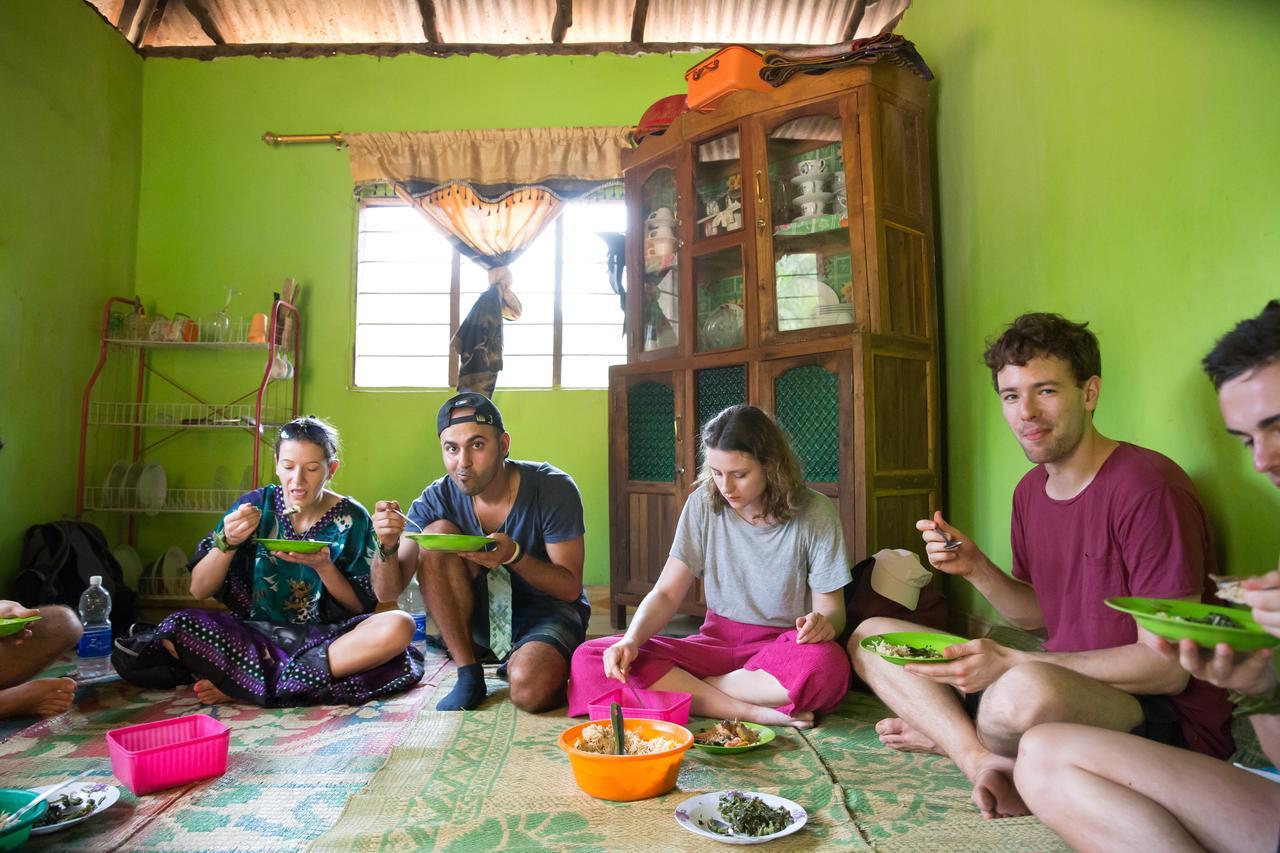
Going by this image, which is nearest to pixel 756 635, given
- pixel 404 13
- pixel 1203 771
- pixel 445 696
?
pixel 445 696

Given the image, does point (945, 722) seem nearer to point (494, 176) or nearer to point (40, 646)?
point (40, 646)

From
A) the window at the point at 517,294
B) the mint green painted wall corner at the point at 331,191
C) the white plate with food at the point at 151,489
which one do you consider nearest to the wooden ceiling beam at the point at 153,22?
the mint green painted wall corner at the point at 331,191

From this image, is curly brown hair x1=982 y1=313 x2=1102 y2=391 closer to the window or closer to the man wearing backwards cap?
the man wearing backwards cap

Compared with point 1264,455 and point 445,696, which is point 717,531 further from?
point 1264,455

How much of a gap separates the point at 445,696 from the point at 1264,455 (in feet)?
7.47

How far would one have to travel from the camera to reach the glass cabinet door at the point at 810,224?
11.2 ft

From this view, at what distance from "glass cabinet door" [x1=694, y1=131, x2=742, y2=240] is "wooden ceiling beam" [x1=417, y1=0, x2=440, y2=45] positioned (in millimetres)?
1977

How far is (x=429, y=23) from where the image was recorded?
4789 mm

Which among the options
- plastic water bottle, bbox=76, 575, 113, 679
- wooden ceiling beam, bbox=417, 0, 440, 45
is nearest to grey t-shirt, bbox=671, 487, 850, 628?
plastic water bottle, bbox=76, 575, 113, 679

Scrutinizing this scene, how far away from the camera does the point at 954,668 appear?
162cm

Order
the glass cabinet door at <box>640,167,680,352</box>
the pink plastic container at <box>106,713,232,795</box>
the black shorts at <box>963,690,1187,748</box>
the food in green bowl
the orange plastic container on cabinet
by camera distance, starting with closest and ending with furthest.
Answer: the food in green bowl
the black shorts at <box>963,690,1187,748</box>
the pink plastic container at <box>106,713,232,795</box>
the orange plastic container on cabinet
the glass cabinet door at <box>640,167,680,352</box>

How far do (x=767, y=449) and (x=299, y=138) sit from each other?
12.4 feet

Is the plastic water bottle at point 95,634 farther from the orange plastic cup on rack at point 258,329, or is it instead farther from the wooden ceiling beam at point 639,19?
the wooden ceiling beam at point 639,19

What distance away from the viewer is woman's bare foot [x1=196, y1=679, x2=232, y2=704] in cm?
265
